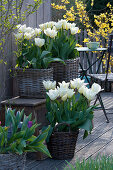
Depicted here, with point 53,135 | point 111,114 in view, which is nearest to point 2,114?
point 53,135

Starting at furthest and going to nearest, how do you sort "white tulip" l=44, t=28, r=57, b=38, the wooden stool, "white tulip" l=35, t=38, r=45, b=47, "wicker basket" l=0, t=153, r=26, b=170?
1. "white tulip" l=44, t=28, r=57, b=38
2. "white tulip" l=35, t=38, r=45, b=47
3. the wooden stool
4. "wicker basket" l=0, t=153, r=26, b=170

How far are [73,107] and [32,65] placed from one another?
570 mm

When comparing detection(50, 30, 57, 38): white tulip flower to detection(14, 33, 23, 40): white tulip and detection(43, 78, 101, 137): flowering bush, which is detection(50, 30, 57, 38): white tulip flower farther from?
detection(43, 78, 101, 137): flowering bush

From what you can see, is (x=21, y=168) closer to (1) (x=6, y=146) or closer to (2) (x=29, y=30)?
(1) (x=6, y=146)

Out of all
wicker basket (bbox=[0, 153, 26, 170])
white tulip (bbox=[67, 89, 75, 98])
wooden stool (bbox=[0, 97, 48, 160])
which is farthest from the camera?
wooden stool (bbox=[0, 97, 48, 160])

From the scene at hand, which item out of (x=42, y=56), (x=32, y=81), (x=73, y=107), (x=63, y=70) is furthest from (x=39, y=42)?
(x=73, y=107)

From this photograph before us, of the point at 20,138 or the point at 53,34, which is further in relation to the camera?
the point at 53,34

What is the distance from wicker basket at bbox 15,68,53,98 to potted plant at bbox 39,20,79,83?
277 mm

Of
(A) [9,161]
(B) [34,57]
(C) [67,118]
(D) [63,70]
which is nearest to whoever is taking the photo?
(A) [9,161]

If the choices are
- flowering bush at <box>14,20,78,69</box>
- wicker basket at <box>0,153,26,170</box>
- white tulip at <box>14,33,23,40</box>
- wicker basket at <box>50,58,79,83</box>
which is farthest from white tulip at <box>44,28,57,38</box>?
wicker basket at <box>0,153,26,170</box>

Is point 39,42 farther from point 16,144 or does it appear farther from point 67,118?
point 16,144

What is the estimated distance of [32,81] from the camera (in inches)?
126

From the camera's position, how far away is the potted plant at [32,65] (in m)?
3.17

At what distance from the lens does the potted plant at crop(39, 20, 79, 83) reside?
345 centimetres
